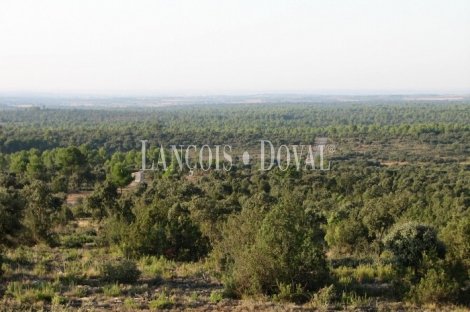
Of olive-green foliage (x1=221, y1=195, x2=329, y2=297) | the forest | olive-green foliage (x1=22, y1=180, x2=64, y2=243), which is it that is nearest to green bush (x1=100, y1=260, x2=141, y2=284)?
the forest

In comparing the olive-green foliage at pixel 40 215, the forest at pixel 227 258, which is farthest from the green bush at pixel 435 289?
the olive-green foliage at pixel 40 215

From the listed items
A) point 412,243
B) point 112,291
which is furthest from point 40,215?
point 412,243

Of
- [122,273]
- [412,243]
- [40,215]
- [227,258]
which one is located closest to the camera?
[122,273]

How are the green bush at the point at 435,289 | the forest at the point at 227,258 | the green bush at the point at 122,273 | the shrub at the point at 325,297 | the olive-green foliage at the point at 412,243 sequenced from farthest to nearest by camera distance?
the olive-green foliage at the point at 412,243 < the green bush at the point at 122,273 < the green bush at the point at 435,289 < the forest at the point at 227,258 < the shrub at the point at 325,297

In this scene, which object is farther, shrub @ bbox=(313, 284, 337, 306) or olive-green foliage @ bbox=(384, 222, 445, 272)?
olive-green foliage @ bbox=(384, 222, 445, 272)

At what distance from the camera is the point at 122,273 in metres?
9.98

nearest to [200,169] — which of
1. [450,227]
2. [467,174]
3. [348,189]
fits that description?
[348,189]

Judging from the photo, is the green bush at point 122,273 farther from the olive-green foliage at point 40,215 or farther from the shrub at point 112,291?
the olive-green foliage at point 40,215

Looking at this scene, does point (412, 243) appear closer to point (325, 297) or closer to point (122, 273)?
point (325, 297)

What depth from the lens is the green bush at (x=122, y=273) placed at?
393 inches

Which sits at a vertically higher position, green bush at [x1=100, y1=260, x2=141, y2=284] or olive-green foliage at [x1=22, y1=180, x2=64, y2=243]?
green bush at [x1=100, y1=260, x2=141, y2=284]

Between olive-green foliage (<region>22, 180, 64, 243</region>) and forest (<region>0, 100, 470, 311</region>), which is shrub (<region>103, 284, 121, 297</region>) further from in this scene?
olive-green foliage (<region>22, 180, 64, 243</region>)

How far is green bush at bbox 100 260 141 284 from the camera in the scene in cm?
999

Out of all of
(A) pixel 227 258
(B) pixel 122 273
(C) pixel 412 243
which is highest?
(C) pixel 412 243
